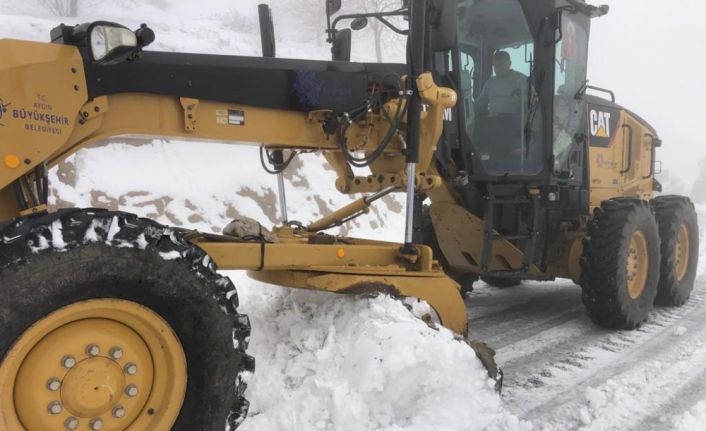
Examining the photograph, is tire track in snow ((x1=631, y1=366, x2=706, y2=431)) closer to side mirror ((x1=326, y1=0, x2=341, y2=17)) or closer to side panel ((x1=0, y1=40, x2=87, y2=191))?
side mirror ((x1=326, y1=0, x2=341, y2=17))

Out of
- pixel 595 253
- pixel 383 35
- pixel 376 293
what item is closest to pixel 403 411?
pixel 376 293

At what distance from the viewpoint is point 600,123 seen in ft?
18.6

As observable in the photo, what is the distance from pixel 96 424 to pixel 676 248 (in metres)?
5.69

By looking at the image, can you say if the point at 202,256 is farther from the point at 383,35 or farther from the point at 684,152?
the point at 684,152

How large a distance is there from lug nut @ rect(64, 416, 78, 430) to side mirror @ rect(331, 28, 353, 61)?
8.59ft

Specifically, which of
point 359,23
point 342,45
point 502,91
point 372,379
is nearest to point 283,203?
point 342,45

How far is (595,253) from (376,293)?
234 centimetres

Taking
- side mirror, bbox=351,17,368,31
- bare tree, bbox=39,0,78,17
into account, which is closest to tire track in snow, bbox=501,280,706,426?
side mirror, bbox=351,17,368,31

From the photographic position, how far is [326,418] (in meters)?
2.76

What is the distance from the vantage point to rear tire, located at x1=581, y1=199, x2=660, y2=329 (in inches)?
187

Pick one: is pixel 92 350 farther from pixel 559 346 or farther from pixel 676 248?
pixel 676 248

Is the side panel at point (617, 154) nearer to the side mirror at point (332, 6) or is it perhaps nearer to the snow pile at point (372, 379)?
the side mirror at point (332, 6)

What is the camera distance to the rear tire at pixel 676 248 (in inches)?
227

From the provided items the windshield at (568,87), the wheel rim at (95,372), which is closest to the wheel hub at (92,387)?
the wheel rim at (95,372)
